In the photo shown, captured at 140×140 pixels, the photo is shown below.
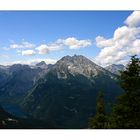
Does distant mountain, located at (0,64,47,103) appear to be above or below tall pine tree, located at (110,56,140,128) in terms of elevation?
above

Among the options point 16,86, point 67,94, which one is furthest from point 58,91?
point 16,86

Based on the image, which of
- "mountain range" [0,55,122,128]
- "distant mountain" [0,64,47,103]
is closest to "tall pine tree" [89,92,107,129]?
"mountain range" [0,55,122,128]

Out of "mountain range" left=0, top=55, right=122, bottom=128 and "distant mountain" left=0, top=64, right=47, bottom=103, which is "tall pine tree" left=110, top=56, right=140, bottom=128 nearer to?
"mountain range" left=0, top=55, right=122, bottom=128

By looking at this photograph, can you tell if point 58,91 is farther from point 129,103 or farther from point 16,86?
point 129,103

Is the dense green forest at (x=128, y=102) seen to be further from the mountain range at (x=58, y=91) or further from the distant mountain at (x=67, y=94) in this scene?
the mountain range at (x=58, y=91)

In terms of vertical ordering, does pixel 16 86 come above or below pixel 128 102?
above
